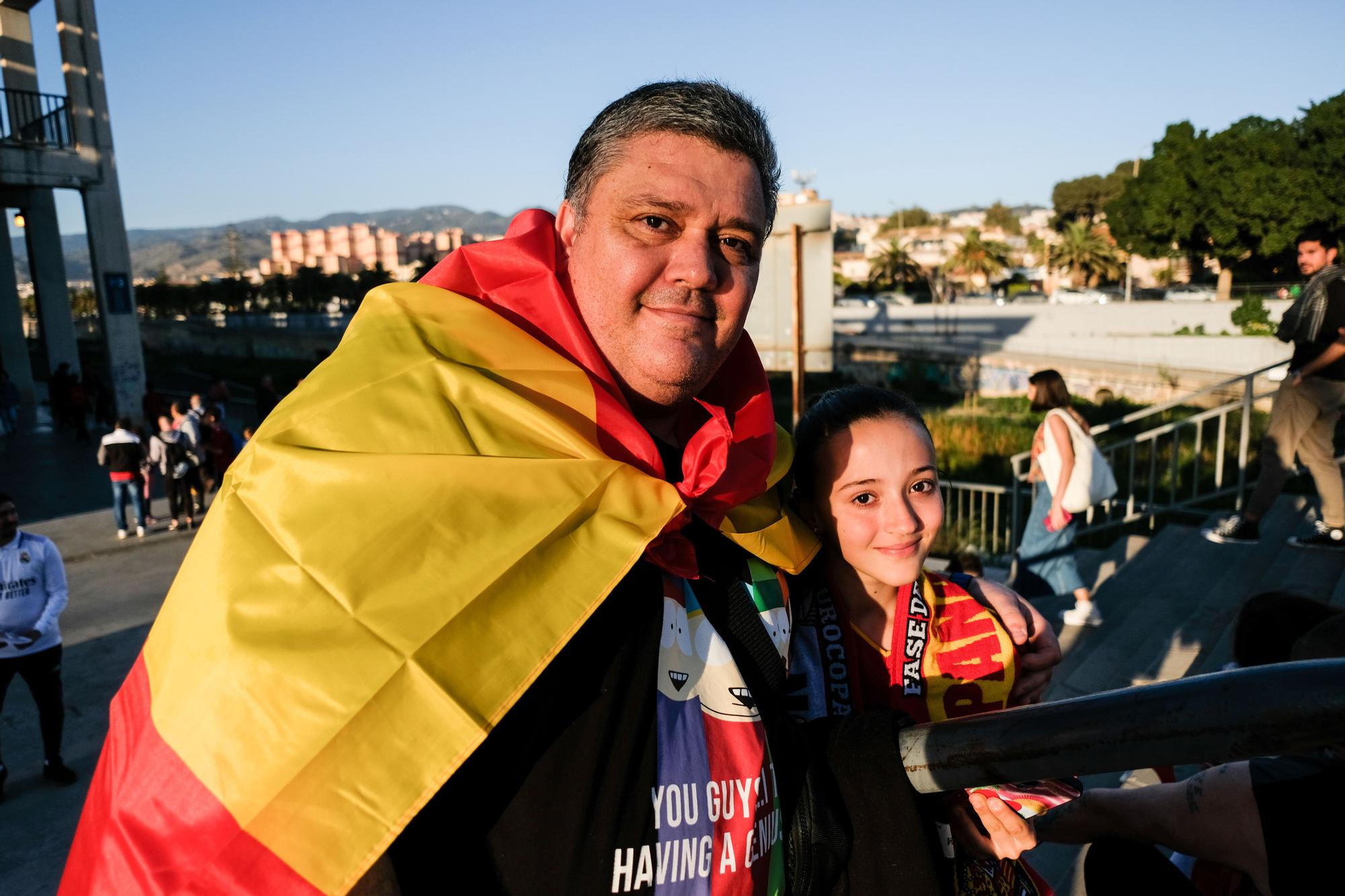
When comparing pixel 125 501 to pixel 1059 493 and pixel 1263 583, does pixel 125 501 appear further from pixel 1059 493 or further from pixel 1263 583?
pixel 1263 583

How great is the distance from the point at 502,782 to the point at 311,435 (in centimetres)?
53

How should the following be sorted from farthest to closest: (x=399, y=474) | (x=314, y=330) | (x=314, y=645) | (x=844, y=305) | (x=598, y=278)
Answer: (x=844, y=305)
(x=314, y=330)
(x=598, y=278)
(x=399, y=474)
(x=314, y=645)

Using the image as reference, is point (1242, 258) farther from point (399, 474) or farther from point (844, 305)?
point (399, 474)

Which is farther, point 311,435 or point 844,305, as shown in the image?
point 844,305

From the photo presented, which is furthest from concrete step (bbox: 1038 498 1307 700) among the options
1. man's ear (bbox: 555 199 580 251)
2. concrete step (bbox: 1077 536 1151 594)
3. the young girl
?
man's ear (bbox: 555 199 580 251)

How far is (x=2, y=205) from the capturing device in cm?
2083

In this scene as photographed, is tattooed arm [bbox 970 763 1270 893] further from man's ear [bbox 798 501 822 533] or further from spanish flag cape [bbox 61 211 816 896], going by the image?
spanish flag cape [bbox 61 211 816 896]

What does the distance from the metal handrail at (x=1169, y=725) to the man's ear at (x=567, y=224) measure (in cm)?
105

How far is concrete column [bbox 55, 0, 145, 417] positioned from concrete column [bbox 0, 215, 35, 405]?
5.49 meters

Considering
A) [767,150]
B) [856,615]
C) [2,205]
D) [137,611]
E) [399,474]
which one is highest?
[2,205]

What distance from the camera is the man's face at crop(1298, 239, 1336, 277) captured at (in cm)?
615

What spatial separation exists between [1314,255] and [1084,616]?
2.96 metres

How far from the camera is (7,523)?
5.44 m

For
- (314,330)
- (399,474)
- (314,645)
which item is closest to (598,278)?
(399,474)
